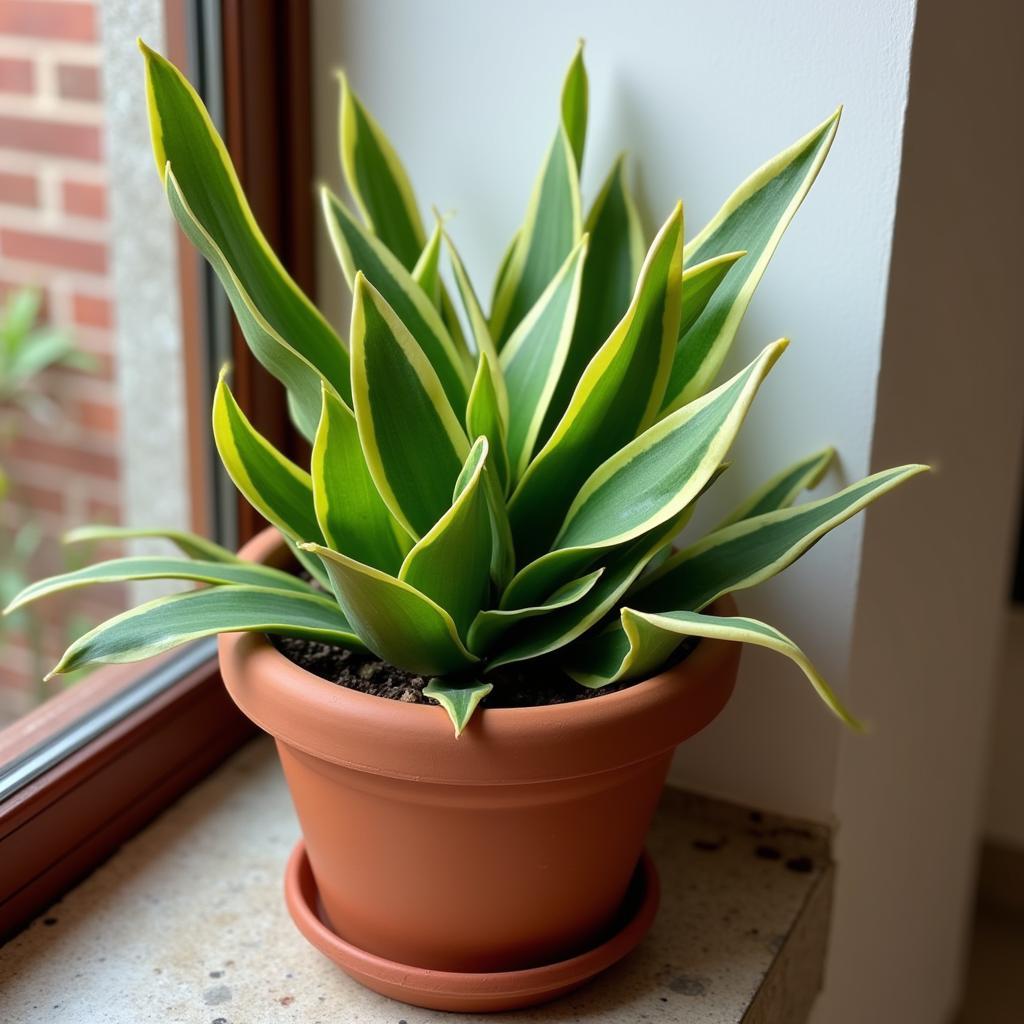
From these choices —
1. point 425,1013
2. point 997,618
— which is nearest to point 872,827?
point 997,618

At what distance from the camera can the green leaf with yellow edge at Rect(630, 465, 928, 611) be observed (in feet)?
2.27

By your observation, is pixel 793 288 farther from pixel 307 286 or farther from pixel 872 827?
pixel 872 827

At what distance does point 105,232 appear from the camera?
1.34 metres

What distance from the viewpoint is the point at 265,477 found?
74cm

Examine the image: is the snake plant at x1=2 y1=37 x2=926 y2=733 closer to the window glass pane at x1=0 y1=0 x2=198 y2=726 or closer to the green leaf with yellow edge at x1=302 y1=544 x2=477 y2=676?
the green leaf with yellow edge at x1=302 y1=544 x2=477 y2=676

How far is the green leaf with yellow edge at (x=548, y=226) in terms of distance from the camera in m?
0.83

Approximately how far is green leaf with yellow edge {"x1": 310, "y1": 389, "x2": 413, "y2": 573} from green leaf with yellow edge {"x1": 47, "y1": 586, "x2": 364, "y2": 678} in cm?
5

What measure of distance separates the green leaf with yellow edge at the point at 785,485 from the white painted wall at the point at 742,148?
3cm

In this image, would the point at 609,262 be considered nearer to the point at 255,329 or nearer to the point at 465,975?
the point at 255,329

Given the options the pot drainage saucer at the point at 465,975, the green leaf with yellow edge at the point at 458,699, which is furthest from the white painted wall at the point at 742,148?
the green leaf with yellow edge at the point at 458,699

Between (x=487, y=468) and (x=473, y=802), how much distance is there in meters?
0.18

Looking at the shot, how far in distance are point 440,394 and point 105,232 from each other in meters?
0.83

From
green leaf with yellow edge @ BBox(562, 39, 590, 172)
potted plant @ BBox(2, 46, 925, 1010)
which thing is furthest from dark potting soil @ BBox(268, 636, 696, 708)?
green leaf with yellow edge @ BBox(562, 39, 590, 172)

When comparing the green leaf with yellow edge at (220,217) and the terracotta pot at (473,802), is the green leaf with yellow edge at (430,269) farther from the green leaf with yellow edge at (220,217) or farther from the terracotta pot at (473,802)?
the terracotta pot at (473,802)
